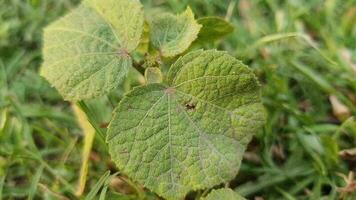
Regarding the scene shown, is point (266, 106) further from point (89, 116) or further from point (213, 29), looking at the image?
point (89, 116)

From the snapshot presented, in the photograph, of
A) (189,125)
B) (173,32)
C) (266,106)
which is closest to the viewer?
(189,125)

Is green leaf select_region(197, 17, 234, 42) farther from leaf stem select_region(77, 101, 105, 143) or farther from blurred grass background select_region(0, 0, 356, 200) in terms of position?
leaf stem select_region(77, 101, 105, 143)

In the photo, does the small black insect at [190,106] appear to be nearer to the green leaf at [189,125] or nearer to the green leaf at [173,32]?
the green leaf at [189,125]

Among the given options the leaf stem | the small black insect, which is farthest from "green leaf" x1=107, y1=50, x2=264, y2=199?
the leaf stem

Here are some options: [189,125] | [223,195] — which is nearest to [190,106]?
[189,125]

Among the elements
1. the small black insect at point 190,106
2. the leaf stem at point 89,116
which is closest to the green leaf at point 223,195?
the small black insect at point 190,106

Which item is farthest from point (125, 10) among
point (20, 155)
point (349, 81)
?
point (349, 81)
